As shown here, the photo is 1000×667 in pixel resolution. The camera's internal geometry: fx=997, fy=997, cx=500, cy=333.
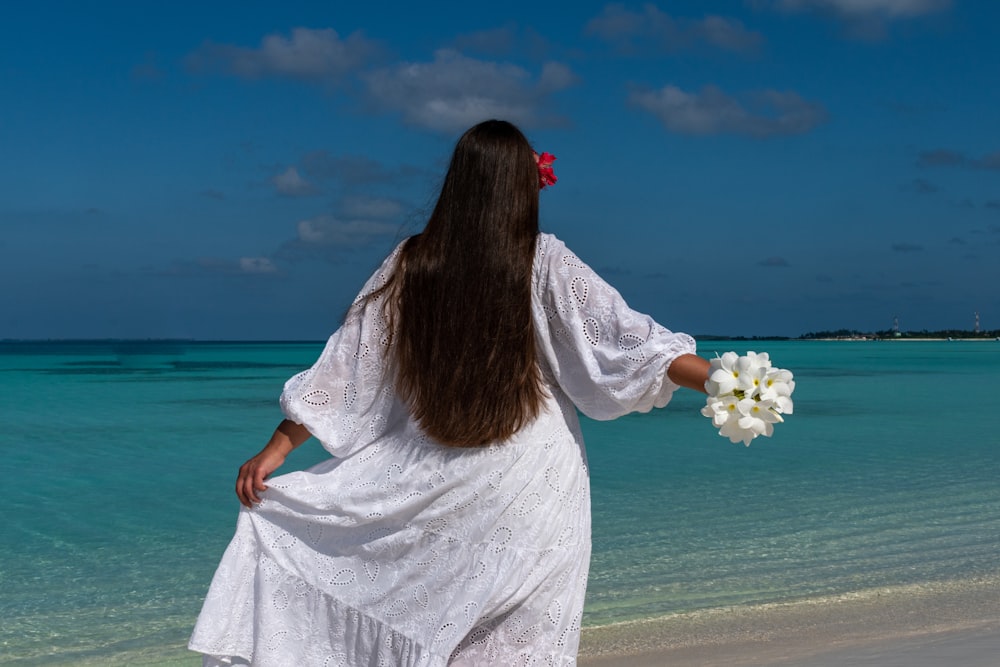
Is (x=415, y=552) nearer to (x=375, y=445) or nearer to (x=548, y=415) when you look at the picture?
(x=375, y=445)

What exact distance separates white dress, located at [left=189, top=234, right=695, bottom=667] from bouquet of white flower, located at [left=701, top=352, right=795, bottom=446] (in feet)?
0.49

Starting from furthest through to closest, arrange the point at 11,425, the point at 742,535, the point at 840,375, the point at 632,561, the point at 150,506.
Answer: the point at 840,375 → the point at 11,425 → the point at 150,506 → the point at 742,535 → the point at 632,561

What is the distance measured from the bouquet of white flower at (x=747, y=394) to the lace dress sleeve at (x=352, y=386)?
2.78 ft

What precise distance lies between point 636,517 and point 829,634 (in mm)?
3243

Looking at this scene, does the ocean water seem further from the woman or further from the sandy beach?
the woman

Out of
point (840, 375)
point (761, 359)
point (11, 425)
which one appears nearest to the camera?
point (761, 359)

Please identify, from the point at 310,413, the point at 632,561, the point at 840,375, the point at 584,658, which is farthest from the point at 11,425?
the point at 840,375

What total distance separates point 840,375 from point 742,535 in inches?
1167

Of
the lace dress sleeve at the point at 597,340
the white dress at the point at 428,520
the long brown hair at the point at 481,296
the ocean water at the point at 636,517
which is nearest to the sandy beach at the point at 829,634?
the ocean water at the point at 636,517

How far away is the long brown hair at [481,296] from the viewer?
95.1 inches

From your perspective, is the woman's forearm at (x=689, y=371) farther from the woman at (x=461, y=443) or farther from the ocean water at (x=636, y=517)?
the ocean water at (x=636, y=517)

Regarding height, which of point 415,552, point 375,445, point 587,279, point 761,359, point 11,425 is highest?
point 587,279

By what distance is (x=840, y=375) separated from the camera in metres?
34.9

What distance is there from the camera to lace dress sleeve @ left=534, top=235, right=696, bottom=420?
2.42 m
